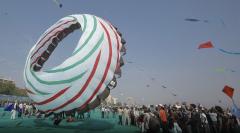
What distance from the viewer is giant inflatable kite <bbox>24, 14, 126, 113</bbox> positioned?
11961mm

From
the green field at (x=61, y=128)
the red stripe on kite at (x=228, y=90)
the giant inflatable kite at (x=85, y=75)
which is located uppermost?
the giant inflatable kite at (x=85, y=75)

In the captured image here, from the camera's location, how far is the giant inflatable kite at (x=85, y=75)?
11961 mm

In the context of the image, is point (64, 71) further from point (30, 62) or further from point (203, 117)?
point (203, 117)

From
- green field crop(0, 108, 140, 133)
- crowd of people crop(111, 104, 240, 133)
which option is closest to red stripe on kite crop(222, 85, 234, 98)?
crowd of people crop(111, 104, 240, 133)

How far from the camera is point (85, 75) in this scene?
11961 millimetres

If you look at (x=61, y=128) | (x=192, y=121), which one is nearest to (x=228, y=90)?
(x=192, y=121)

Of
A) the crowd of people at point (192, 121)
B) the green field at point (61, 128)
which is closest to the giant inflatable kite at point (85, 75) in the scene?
the green field at point (61, 128)

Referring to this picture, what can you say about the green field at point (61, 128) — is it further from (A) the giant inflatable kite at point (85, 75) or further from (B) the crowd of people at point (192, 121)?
(B) the crowd of people at point (192, 121)

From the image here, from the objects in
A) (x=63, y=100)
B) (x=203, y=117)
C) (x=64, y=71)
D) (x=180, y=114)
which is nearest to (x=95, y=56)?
(x=64, y=71)

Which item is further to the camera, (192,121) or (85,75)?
(85,75)

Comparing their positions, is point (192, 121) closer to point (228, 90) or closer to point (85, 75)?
point (228, 90)

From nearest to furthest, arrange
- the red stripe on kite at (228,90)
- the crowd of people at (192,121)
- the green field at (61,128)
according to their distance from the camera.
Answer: the red stripe on kite at (228,90), the crowd of people at (192,121), the green field at (61,128)

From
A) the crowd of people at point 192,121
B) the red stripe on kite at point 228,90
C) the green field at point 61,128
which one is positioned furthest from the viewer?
the green field at point 61,128

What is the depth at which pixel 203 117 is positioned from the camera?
41.2 ft
